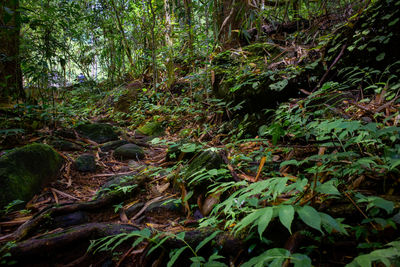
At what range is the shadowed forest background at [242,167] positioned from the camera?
98 cm

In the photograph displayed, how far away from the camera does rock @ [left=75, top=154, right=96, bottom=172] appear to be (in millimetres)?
3006

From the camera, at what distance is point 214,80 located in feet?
13.4

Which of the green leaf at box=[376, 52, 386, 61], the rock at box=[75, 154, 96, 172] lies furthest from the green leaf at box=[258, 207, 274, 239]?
the rock at box=[75, 154, 96, 172]

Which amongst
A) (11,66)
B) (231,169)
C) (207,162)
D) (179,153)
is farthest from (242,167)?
(11,66)

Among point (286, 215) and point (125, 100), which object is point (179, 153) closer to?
point (286, 215)

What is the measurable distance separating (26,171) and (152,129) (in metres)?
2.93

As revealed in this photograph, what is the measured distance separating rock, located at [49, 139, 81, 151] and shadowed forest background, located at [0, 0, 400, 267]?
23mm

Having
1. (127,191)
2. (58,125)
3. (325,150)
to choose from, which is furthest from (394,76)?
(58,125)

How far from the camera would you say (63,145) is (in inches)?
140

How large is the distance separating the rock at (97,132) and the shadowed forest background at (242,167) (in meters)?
0.04

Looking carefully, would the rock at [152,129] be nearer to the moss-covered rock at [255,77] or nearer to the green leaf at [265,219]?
the moss-covered rock at [255,77]

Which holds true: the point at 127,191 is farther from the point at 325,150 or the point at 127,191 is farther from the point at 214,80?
the point at 214,80

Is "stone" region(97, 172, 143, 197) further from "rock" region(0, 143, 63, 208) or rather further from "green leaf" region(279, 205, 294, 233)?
"green leaf" region(279, 205, 294, 233)

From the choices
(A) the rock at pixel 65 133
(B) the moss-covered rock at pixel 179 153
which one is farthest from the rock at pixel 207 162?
(A) the rock at pixel 65 133
